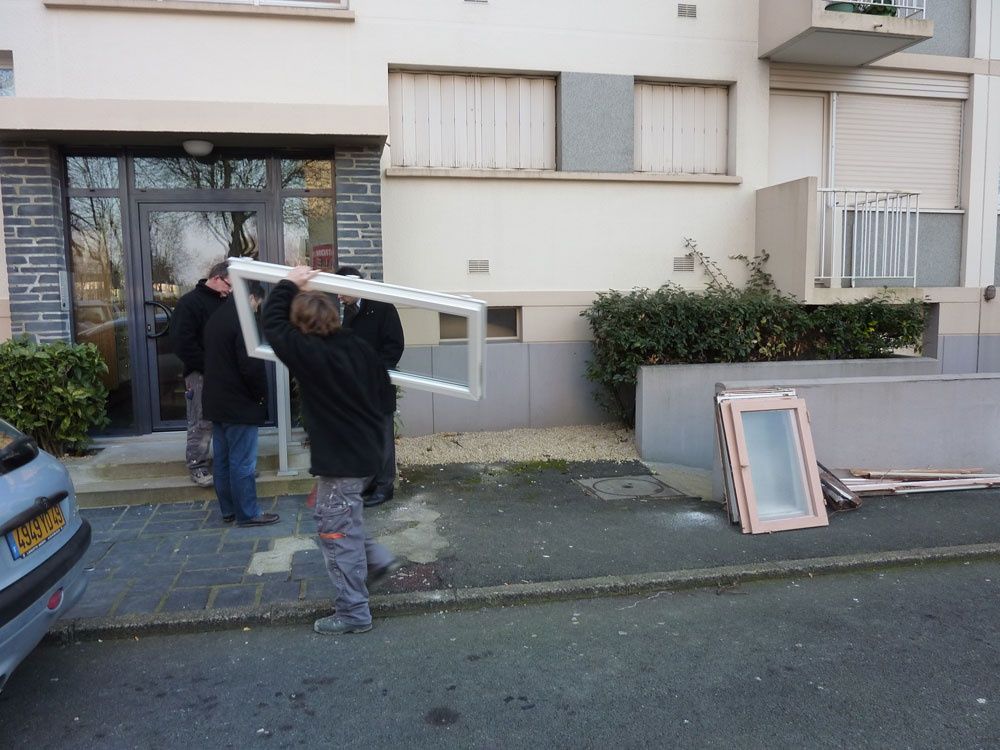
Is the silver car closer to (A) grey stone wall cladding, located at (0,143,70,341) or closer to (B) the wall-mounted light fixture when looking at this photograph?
(A) grey stone wall cladding, located at (0,143,70,341)

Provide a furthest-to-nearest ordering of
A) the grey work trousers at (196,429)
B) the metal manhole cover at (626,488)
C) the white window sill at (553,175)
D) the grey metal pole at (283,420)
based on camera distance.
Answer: the white window sill at (553,175)
the metal manhole cover at (626,488)
the grey metal pole at (283,420)
the grey work trousers at (196,429)

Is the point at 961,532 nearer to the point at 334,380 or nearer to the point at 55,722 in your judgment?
the point at 334,380

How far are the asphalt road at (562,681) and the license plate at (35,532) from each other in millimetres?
778

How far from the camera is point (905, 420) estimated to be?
694 cm

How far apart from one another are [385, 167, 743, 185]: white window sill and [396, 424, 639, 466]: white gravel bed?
2.78 m

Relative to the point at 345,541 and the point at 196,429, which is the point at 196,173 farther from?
the point at 345,541

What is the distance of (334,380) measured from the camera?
3.72m

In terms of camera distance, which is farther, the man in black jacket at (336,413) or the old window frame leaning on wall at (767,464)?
the old window frame leaning on wall at (767,464)

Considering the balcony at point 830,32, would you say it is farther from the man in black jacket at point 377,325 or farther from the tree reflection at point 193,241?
the tree reflection at point 193,241

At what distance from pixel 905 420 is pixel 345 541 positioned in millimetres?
5463

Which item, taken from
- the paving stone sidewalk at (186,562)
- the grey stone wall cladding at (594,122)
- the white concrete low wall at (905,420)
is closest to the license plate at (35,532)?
the paving stone sidewalk at (186,562)

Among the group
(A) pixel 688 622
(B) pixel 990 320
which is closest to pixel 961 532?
(A) pixel 688 622

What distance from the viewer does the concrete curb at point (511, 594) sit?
3.99m

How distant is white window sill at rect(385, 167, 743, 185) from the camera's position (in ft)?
26.1
